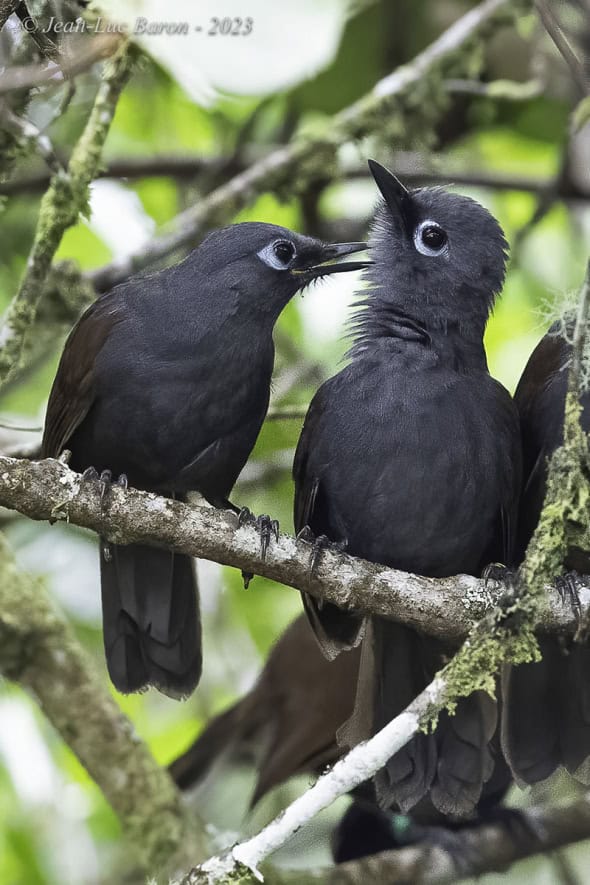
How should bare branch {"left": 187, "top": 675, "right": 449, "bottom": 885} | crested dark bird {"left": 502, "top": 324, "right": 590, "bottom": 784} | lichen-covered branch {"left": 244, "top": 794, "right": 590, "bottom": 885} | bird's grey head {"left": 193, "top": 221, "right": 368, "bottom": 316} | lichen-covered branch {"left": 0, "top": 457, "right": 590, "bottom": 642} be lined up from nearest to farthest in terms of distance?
bare branch {"left": 187, "top": 675, "right": 449, "bottom": 885}, lichen-covered branch {"left": 0, "top": 457, "right": 590, "bottom": 642}, crested dark bird {"left": 502, "top": 324, "right": 590, "bottom": 784}, bird's grey head {"left": 193, "top": 221, "right": 368, "bottom": 316}, lichen-covered branch {"left": 244, "top": 794, "right": 590, "bottom": 885}

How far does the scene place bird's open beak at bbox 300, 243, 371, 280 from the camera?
4629 mm

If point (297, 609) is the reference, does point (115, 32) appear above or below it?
above

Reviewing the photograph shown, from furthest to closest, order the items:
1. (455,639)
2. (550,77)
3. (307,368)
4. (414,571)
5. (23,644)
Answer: (550,77) < (307,368) < (23,644) < (414,571) < (455,639)

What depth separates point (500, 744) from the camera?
456cm

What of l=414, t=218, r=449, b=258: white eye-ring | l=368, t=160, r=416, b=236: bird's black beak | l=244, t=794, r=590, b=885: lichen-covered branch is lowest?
l=244, t=794, r=590, b=885: lichen-covered branch

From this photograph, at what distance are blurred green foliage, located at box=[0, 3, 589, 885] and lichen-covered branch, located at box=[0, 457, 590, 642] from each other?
5.51ft

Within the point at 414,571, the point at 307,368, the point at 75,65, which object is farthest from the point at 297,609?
the point at 75,65

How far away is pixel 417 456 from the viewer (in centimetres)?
416

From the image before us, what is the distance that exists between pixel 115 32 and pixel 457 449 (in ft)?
6.39

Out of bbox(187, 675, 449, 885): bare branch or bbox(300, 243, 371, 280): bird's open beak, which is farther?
bbox(300, 243, 371, 280): bird's open beak

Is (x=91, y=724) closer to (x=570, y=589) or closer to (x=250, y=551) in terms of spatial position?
(x=250, y=551)

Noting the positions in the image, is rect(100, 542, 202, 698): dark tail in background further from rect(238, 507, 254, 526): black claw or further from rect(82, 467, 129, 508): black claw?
rect(238, 507, 254, 526): black claw

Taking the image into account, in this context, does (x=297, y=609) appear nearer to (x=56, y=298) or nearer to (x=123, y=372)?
(x=56, y=298)

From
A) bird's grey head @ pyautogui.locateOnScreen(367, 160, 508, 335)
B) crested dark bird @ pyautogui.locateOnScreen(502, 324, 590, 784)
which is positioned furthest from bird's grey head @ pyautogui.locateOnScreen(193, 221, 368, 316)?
crested dark bird @ pyautogui.locateOnScreen(502, 324, 590, 784)
